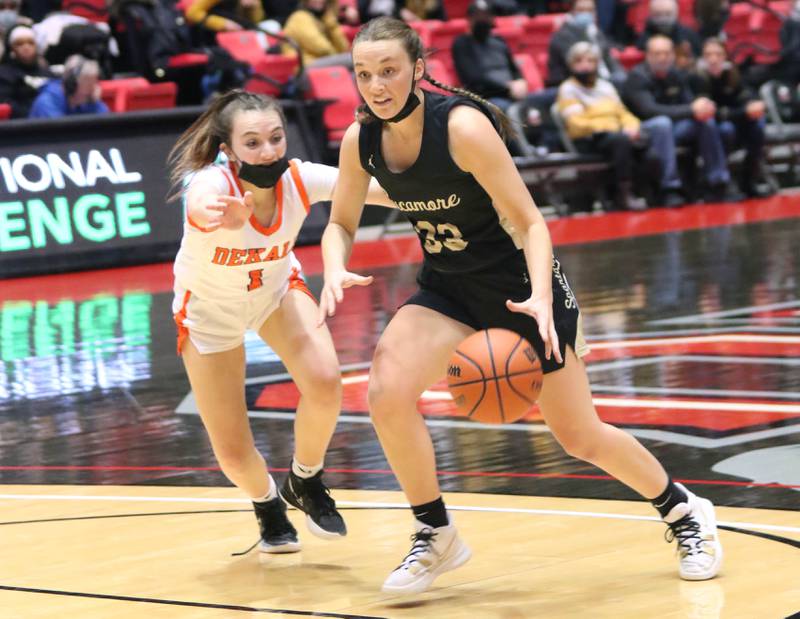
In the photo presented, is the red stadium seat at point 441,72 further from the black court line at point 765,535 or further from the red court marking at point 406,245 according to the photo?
the black court line at point 765,535

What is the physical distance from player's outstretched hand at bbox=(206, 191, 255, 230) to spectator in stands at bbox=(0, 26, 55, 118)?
9.68 metres

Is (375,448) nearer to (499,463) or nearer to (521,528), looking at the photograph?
(499,463)

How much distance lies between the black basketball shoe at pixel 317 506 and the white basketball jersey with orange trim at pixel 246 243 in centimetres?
68

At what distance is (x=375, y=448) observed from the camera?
670cm

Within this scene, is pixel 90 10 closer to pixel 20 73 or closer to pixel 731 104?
pixel 20 73

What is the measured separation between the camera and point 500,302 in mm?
4566

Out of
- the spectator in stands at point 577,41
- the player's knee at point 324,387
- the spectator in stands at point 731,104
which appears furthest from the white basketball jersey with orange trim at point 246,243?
the spectator in stands at point 731,104

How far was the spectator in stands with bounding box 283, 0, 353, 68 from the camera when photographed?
1612 cm

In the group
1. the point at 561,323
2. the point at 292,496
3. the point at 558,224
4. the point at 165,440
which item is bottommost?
the point at 558,224

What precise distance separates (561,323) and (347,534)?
1.26 metres

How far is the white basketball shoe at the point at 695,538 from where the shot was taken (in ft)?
14.6

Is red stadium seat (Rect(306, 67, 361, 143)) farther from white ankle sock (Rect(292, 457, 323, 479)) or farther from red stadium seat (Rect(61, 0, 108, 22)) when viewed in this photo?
white ankle sock (Rect(292, 457, 323, 479))

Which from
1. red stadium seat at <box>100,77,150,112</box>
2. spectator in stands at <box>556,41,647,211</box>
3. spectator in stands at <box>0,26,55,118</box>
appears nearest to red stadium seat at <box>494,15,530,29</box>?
spectator in stands at <box>556,41,647,211</box>

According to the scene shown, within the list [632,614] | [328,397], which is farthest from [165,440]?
[632,614]
